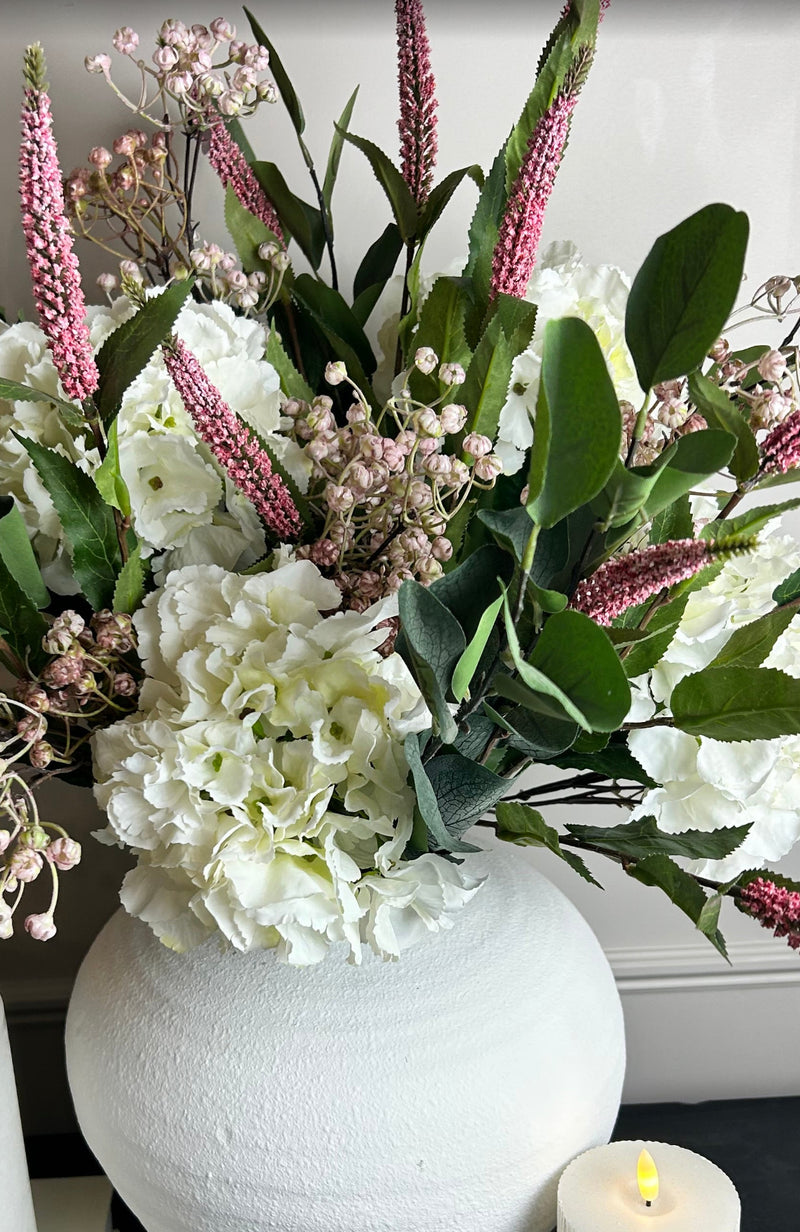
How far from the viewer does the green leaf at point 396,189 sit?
61 centimetres

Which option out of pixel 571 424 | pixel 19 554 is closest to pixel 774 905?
pixel 571 424

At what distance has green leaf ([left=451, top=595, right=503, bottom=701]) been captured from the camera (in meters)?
0.36

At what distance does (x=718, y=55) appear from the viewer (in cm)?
77

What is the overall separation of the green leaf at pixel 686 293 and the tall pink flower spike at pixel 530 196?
13cm

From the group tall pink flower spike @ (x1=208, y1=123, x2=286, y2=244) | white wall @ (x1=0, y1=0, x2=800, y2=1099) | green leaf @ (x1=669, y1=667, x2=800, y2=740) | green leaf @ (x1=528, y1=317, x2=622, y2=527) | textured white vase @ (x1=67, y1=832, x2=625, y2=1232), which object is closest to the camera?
green leaf @ (x1=528, y1=317, x2=622, y2=527)

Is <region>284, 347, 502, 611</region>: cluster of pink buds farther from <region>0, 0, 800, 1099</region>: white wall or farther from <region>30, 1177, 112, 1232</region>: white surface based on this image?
<region>30, 1177, 112, 1232</region>: white surface

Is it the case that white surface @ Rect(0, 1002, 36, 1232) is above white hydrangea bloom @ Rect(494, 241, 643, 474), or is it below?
below

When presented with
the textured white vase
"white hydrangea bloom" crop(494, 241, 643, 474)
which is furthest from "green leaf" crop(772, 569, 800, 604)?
Answer: the textured white vase

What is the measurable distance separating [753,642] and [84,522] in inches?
11.7

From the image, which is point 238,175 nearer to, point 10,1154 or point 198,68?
point 198,68

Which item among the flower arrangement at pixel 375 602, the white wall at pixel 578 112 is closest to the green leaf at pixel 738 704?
the flower arrangement at pixel 375 602

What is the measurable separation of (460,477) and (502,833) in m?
0.17

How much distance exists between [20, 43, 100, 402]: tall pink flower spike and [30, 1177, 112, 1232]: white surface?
61 cm

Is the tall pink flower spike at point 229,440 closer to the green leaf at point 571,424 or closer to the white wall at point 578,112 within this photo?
the green leaf at point 571,424
